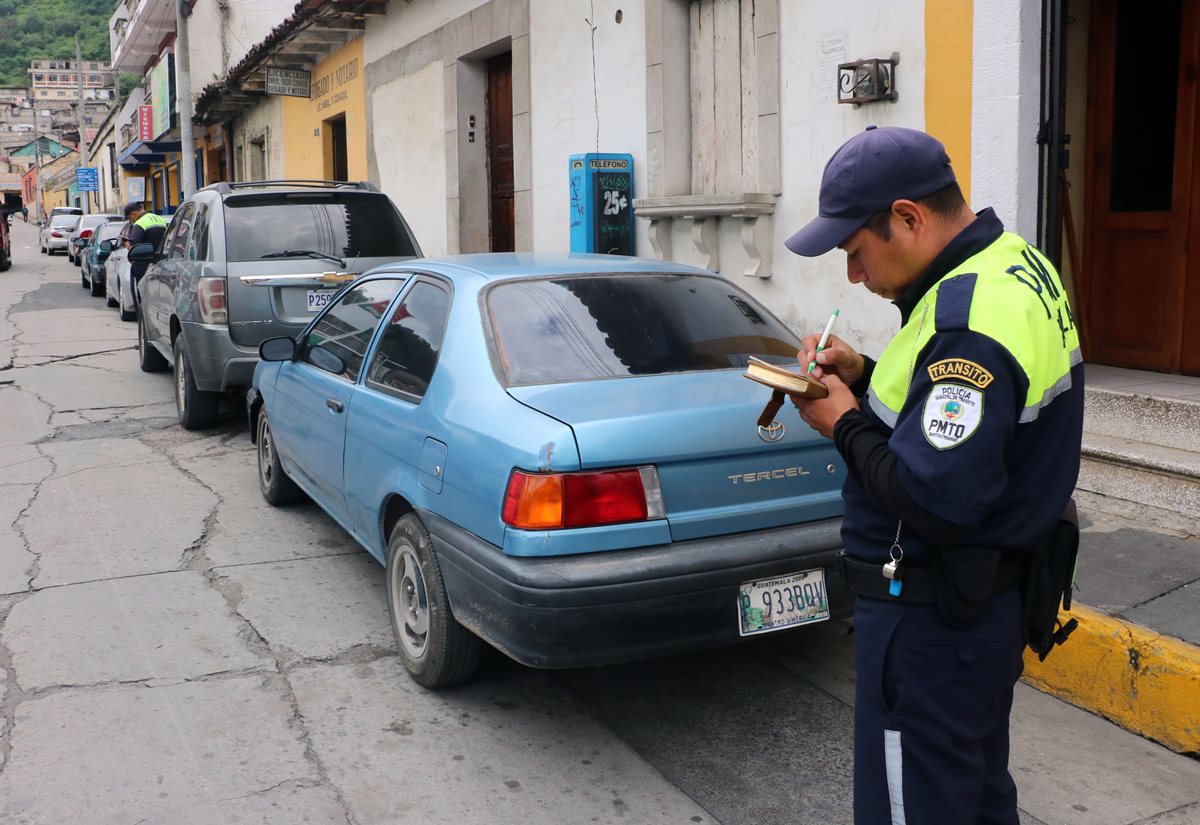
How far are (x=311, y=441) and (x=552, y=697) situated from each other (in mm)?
1886

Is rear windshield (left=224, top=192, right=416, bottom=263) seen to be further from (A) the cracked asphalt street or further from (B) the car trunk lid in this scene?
(B) the car trunk lid

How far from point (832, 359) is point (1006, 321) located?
18.3 inches

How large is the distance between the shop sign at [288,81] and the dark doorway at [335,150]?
66 cm

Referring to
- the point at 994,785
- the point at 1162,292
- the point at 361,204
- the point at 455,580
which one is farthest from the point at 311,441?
the point at 1162,292

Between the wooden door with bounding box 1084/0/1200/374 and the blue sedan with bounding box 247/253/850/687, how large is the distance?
10.2 ft

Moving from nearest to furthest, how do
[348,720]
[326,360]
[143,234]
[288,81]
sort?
[348,720] → [326,360] → [143,234] → [288,81]

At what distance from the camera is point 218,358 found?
7617 mm

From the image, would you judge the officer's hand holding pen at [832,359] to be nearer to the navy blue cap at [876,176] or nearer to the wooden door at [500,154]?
the navy blue cap at [876,176]

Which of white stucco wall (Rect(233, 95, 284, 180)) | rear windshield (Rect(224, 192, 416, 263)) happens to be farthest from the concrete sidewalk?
white stucco wall (Rect(233, 95, 284, 180))

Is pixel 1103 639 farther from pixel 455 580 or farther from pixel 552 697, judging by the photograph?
pixel 455 580

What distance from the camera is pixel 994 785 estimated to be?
7.14 feet

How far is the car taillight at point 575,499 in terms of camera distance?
10.9ft

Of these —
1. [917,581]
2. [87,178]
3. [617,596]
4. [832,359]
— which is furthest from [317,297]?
[87,178]

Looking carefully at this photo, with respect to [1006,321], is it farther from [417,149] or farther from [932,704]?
[417,149]
